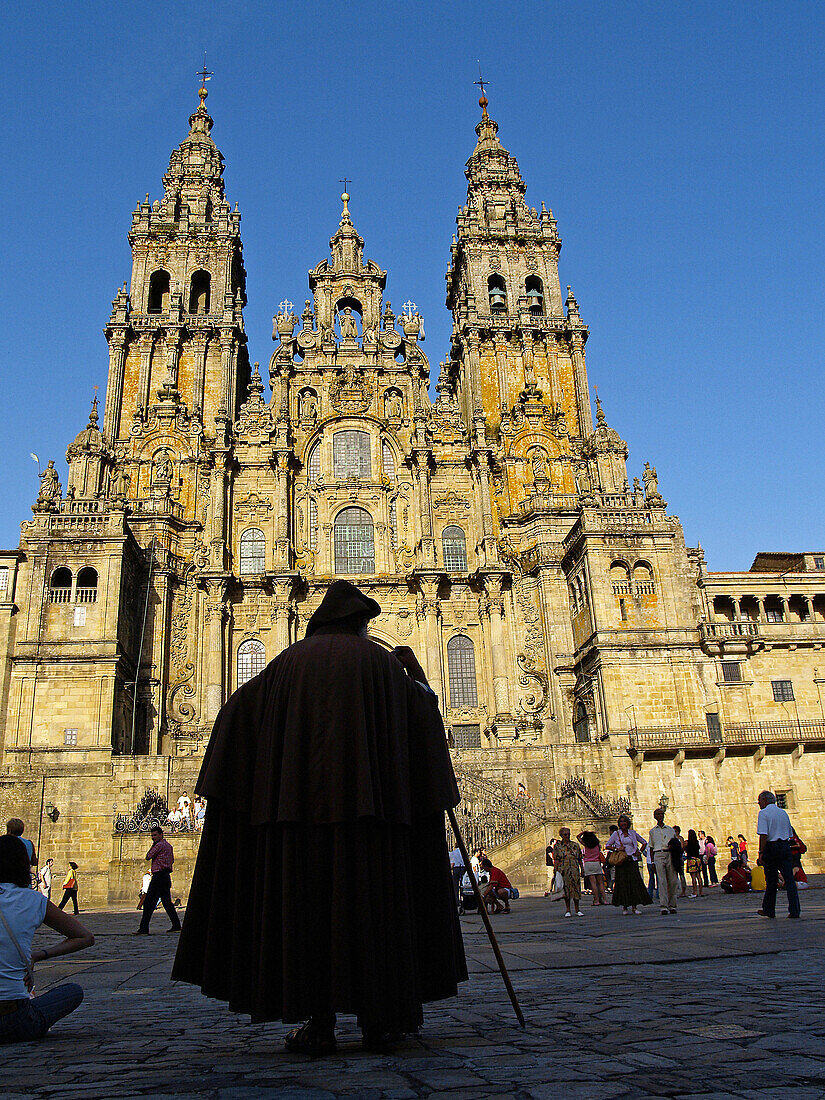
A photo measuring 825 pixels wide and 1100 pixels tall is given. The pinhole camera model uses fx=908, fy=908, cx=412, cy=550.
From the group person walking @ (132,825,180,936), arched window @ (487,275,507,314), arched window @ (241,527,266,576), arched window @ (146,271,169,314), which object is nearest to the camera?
person walking @ (132,825,180,936)

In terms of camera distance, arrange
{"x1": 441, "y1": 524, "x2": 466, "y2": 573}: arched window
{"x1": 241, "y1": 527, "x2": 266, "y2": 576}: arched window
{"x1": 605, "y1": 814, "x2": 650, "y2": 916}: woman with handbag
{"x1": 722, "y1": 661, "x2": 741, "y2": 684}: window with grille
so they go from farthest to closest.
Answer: {"x1": 441, "y1": 524, "x2": 466, "y2": 573}: arched window
{"x1": 241, "y1": 527, "x2": 266, "y2": 576}: arched window
{"x1": 722, "y1": 661, "x2": 741, "y2": 684}: window with grille
{"x1": 605, "y1": 814, "x2": 650, "y2": 916}: woman with handbag

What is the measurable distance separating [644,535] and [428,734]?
3011 cm

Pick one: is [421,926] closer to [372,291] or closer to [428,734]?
[428,734]

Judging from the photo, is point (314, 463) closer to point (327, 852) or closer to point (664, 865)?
point (664, 865)

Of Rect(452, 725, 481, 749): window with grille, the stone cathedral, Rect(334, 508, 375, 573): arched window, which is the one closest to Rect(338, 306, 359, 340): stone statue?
the stone cathedral

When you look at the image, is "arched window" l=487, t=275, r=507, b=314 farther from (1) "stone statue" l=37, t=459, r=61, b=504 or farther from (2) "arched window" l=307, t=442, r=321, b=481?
(1) "stone statue" l=37, t=459, r=61, b=504

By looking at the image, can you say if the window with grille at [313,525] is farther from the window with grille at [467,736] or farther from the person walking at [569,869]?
the person walking at [569,869]

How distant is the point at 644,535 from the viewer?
3388 centimetres

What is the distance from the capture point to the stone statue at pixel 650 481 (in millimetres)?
36297

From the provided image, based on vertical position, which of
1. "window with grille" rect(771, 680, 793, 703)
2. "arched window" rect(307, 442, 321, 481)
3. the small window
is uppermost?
"arched window" rect(307, 442, 321, 481)

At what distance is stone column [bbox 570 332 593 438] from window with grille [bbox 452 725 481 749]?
14.0m

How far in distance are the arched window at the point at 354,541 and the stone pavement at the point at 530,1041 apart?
2973cm

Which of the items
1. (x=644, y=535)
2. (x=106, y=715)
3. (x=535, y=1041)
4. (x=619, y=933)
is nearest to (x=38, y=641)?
(x=106, y=715)

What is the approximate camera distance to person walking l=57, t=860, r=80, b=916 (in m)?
21.5
